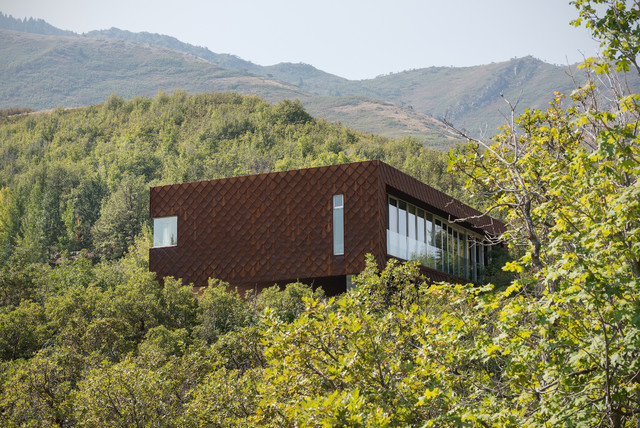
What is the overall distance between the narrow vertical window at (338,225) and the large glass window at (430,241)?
136cm

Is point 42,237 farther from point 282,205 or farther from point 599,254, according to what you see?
point 599,254

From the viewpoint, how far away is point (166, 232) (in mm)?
23766

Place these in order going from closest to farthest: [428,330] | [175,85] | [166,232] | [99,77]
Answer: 1. [428,330]
2. [166,232]
3. [175,85]
4. [99,77]

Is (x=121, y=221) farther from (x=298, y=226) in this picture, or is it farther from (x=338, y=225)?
(x=338, y=225)

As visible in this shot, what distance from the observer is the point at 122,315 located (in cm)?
1728

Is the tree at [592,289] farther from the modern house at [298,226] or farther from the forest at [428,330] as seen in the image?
the modern house at [298,226]

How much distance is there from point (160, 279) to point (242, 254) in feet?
10.2

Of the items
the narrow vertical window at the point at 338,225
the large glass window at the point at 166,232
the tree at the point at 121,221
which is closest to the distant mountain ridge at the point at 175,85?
the tree at the point at 121,221

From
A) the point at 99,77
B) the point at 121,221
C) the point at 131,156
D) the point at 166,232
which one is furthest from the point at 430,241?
the point at 99,77

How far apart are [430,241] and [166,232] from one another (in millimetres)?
8326

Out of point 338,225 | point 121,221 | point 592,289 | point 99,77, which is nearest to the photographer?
point 592,289

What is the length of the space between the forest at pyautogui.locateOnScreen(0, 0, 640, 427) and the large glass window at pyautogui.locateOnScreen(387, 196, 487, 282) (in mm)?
1839

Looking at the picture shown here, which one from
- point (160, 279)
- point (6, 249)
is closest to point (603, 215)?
point (160, 279)

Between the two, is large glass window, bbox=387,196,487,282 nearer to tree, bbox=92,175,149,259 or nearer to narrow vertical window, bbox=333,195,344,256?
narrow vertical window, bbox=333,195,344,256
